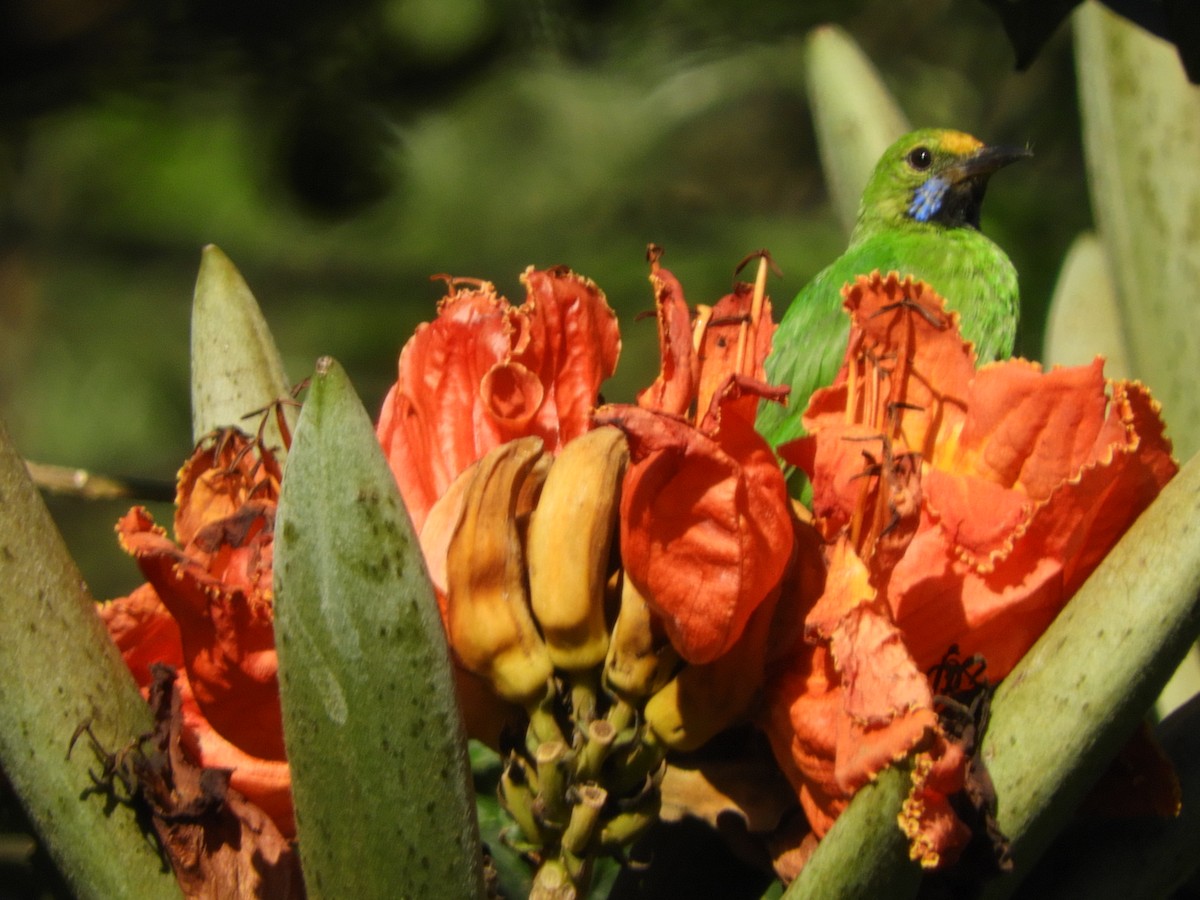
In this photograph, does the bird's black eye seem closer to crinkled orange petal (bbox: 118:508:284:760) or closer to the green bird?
the green bird

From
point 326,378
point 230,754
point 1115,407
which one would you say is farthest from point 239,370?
point 1115,407

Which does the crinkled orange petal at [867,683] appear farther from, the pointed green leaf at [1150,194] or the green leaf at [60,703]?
the pointed green leaf at [1150,194]

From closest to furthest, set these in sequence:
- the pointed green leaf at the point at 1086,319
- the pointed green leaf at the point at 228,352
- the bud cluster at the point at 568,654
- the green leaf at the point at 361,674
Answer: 1. the green leaf at the point at 361,674
2. the bud cluster at the point at 568,654
3. the pointed green leaf at the point at 228,352
4. the pointed green leaf at the point at 1086,319

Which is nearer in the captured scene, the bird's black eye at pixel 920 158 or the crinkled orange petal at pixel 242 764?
the crinkled orange petal at pixel 242 764

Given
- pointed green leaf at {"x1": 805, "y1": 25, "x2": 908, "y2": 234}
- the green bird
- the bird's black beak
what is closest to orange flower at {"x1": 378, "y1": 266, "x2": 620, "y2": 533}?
pointed green leaf at {"x1": 805, "y1": 25, "x2": 908, "y2": 234}

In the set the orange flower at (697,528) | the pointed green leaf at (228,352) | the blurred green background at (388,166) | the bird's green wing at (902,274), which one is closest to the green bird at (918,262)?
the bird's green wing at (902,274)

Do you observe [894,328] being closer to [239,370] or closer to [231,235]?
[239,370]

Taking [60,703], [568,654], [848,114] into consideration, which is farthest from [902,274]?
[60,703]
